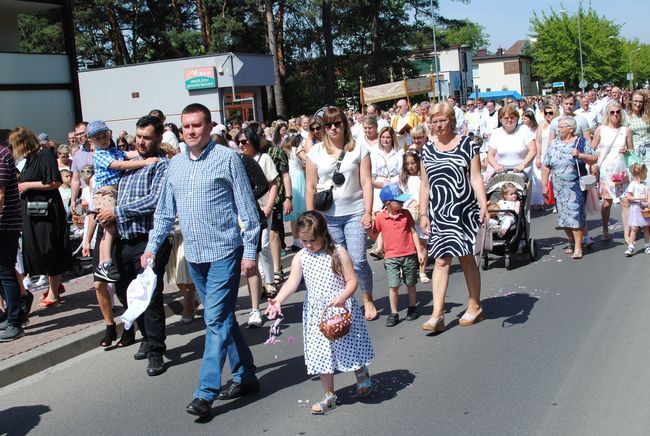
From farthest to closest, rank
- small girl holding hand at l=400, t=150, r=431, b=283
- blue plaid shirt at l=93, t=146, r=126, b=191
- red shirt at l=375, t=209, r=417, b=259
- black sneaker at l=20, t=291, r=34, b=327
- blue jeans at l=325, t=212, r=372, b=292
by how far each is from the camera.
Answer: small girl holding hand at l=400, t=150, r=431, b=283, black sneaker at l=20, t=291, r=34, b=327, red shirt at l=375, t=209, r=417, b=259, blue jeans at l=325, t=212, r=372, b=292, blue plaid shirt at l=93, t=146, r=126, b=191

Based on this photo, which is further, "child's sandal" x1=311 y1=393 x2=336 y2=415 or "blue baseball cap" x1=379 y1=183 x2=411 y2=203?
"blue baseball cap" x1=379 y1=183 x2=411 y2=203

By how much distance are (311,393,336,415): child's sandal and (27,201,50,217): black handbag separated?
14.6 feet

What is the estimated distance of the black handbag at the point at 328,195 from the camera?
726 cm

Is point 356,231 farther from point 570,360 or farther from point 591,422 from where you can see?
point 591,422

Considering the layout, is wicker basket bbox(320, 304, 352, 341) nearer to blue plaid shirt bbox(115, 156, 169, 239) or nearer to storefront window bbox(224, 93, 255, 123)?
blue plaid shirt bbox(115, 156, 169, 239)

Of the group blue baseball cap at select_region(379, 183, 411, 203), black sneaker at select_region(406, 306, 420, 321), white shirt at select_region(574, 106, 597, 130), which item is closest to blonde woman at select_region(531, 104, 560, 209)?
white shirt at select_region(574, 106, 597, 130)

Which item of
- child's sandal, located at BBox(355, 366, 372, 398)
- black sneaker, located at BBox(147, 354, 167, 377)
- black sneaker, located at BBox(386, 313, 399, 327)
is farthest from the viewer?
black sneaker, located at BBox(386, 313, 399, 327)

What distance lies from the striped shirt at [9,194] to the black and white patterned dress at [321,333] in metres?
3.30

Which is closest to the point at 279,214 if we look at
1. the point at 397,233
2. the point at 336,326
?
the point at 397,233

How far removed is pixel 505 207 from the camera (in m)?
10.4

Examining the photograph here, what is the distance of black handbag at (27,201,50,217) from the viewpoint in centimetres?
852

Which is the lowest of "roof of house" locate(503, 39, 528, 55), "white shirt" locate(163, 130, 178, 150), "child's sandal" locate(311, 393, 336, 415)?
"child's sandal" locate(311, 393, 336, 415)

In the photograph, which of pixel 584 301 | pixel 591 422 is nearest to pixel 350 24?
pixel 584 301

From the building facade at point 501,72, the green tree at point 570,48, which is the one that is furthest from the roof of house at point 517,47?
the green tree at point 570,48
